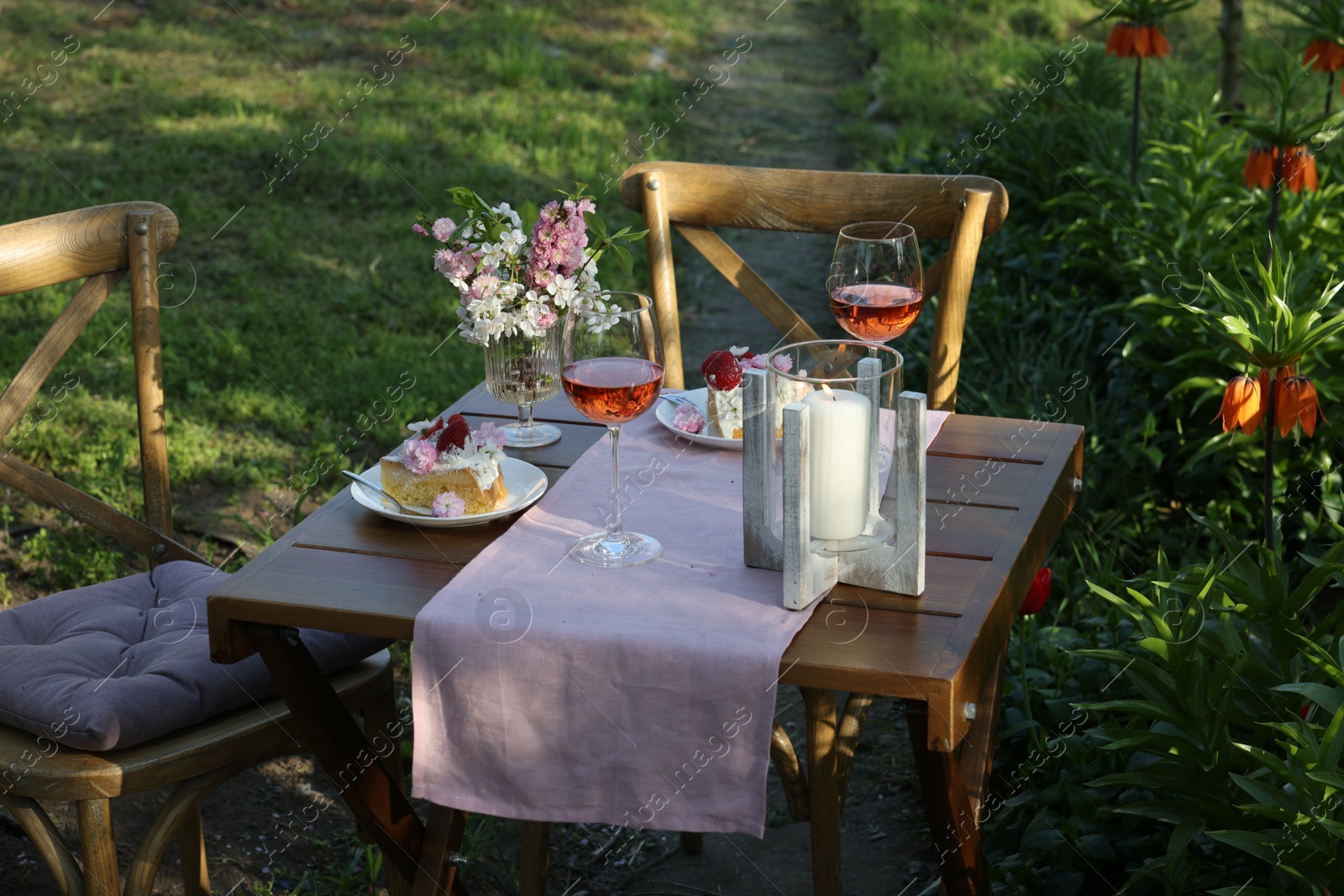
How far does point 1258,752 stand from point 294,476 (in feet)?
9.32

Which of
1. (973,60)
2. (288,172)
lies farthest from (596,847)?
(973,60)

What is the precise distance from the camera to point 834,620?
1.41 metres

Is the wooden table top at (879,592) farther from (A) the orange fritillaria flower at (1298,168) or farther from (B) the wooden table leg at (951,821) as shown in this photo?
(A) the orange fritillaria flower at (1298,168)

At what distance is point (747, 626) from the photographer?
138cm

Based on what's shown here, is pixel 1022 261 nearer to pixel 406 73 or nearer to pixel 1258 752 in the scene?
pixel 1258 752

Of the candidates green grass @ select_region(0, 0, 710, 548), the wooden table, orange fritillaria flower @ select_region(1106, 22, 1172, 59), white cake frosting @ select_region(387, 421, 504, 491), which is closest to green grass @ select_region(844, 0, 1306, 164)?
orange fritillaria flower @ select_region(1106, 22, 1172, 59)

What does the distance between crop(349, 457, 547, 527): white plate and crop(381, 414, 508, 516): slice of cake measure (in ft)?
0.04

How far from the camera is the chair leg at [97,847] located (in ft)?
5.64

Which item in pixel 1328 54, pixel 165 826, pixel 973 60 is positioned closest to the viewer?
pixel 165 826

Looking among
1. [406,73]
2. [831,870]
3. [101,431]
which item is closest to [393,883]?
[831,870]

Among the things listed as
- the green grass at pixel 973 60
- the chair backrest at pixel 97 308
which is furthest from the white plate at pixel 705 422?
the green grass at pixel 973 60

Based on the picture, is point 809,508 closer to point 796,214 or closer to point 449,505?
point 449,505

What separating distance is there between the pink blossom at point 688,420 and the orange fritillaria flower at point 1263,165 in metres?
1.85

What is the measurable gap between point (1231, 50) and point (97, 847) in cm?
446
